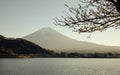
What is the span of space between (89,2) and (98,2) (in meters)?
0.33

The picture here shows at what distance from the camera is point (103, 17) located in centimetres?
870

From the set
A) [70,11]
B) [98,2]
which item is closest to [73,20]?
[70,11]

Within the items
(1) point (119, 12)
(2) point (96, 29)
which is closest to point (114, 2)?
(1) point (119, 12)

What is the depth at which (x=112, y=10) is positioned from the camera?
8.83 metres

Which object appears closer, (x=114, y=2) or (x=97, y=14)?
(x=114, y=2)

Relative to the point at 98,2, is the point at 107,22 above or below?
below

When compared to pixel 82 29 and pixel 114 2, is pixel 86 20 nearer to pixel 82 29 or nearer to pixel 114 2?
pixel 82 29

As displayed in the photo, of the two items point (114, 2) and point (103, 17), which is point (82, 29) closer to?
point (103, 17)

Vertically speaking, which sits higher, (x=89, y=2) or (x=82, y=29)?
(x=89, y=2)

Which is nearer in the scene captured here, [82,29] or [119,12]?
[119,12]

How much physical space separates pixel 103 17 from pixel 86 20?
0.52 m

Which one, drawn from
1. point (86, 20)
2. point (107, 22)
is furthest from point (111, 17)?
point (86, 20)

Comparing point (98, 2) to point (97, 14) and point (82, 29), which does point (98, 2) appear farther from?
point (82, 29)

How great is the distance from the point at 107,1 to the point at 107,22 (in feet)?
2.03
